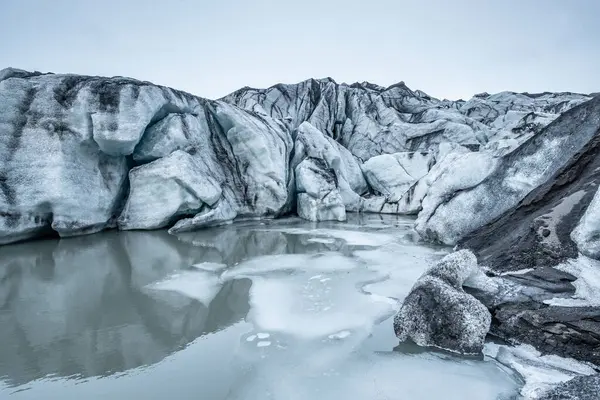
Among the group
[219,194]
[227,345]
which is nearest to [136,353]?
[227,345]

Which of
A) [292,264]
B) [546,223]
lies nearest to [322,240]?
[292,264]

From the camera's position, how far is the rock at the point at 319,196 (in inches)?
433

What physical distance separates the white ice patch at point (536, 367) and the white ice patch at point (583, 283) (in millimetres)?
463

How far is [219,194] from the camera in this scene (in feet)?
31.1

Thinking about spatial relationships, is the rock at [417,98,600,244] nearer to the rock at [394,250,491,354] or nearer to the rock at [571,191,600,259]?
the rock at [571,191,600,259]

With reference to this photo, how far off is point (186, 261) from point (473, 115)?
27.8 m

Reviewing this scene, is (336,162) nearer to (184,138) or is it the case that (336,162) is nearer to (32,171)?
(184,138)

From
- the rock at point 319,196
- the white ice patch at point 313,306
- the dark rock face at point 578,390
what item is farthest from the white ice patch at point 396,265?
the rock at point 319,196

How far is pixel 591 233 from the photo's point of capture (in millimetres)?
3199

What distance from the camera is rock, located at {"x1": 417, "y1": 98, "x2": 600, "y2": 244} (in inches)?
193

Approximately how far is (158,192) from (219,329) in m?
5.99

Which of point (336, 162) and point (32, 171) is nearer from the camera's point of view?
point (32, 171)

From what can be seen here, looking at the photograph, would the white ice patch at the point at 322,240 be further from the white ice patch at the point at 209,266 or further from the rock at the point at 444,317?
Result: the rock at the point at 444,317

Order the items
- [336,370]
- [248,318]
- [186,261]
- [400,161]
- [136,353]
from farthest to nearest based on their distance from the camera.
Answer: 1. [400,161]
2. [186,261]
3. [248,318]
4. [136,353]
5. [336,370]
